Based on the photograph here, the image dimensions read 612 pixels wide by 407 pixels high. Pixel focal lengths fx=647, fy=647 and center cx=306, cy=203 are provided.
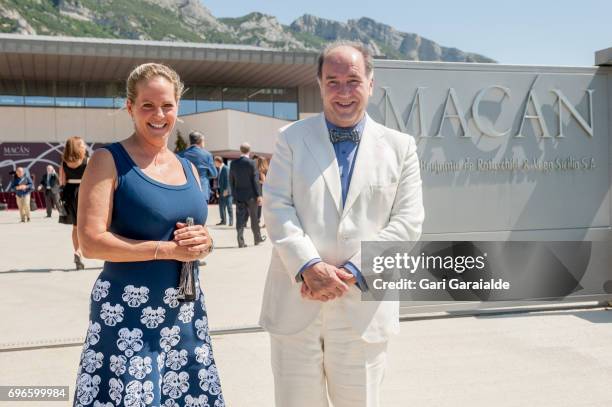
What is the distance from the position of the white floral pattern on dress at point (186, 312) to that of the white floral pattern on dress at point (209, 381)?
0.66 ft

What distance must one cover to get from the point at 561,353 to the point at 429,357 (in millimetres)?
943

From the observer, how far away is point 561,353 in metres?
4.61

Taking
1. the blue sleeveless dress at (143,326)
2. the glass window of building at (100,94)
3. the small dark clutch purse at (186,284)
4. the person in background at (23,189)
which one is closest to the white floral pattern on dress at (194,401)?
the blue sleeveless dress at (143,326)

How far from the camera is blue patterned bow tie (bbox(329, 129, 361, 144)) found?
2652mm

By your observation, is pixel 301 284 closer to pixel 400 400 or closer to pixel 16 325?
pixel 400 400

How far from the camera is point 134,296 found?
2.39 meters

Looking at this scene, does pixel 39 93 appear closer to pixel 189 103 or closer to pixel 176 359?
pixel 189 103

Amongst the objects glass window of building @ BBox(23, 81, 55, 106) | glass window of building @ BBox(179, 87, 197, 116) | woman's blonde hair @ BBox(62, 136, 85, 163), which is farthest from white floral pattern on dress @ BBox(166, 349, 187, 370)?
glass window of building @ BBox(23, 81, 55, 106)

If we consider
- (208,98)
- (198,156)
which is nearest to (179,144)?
(208,98)

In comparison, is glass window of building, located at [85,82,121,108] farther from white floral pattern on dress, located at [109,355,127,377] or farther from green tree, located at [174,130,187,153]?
white floral pattern on dress, located at [109,355,127,377]

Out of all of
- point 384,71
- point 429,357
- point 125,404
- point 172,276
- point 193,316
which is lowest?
point 429,357

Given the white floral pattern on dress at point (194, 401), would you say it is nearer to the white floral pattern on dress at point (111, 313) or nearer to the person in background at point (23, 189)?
the white floral pattern on dress at point (111, 313)

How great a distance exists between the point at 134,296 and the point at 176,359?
29 centimetres

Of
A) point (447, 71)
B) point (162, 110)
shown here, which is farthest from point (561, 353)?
point (162, 110)
